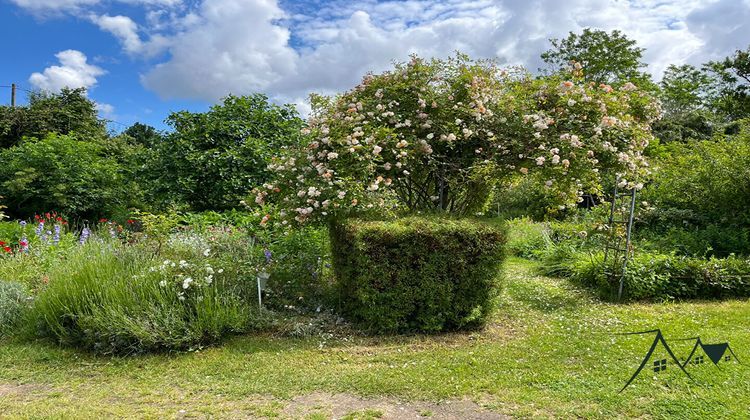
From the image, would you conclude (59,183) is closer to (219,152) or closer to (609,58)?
(219,152)

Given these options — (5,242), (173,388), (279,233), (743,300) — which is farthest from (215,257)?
(743,300)

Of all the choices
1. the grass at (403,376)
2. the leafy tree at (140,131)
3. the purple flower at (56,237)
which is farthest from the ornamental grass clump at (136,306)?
the leafy tree at (140,131)

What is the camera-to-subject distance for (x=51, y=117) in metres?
16.8

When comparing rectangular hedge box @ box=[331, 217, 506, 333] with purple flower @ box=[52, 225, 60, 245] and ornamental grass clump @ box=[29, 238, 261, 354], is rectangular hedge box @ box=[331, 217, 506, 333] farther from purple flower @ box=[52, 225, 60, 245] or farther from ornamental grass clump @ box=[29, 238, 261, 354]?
purple flower @ box=[52, 225, 60, 245]

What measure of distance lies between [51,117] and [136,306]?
1608 cm

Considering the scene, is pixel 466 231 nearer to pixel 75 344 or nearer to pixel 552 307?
pixel 552 307

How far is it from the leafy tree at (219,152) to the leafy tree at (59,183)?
2744mm

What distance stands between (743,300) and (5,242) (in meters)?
9.56

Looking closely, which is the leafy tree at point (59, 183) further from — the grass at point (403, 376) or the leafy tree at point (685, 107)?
the leafy tree at point (685, 107)

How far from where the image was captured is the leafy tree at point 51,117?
16344 millimetres

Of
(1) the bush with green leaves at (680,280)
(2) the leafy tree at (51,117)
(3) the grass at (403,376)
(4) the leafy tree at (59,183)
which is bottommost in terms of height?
(3) the grass at (403,376)

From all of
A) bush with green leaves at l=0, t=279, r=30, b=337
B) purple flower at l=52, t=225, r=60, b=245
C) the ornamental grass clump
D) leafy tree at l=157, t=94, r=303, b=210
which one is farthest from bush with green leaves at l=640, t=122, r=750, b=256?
purple flower at l=52, t=225, r=60, b=245

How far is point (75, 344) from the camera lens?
428 centimetres

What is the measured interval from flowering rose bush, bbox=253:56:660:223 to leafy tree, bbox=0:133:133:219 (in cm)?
706
